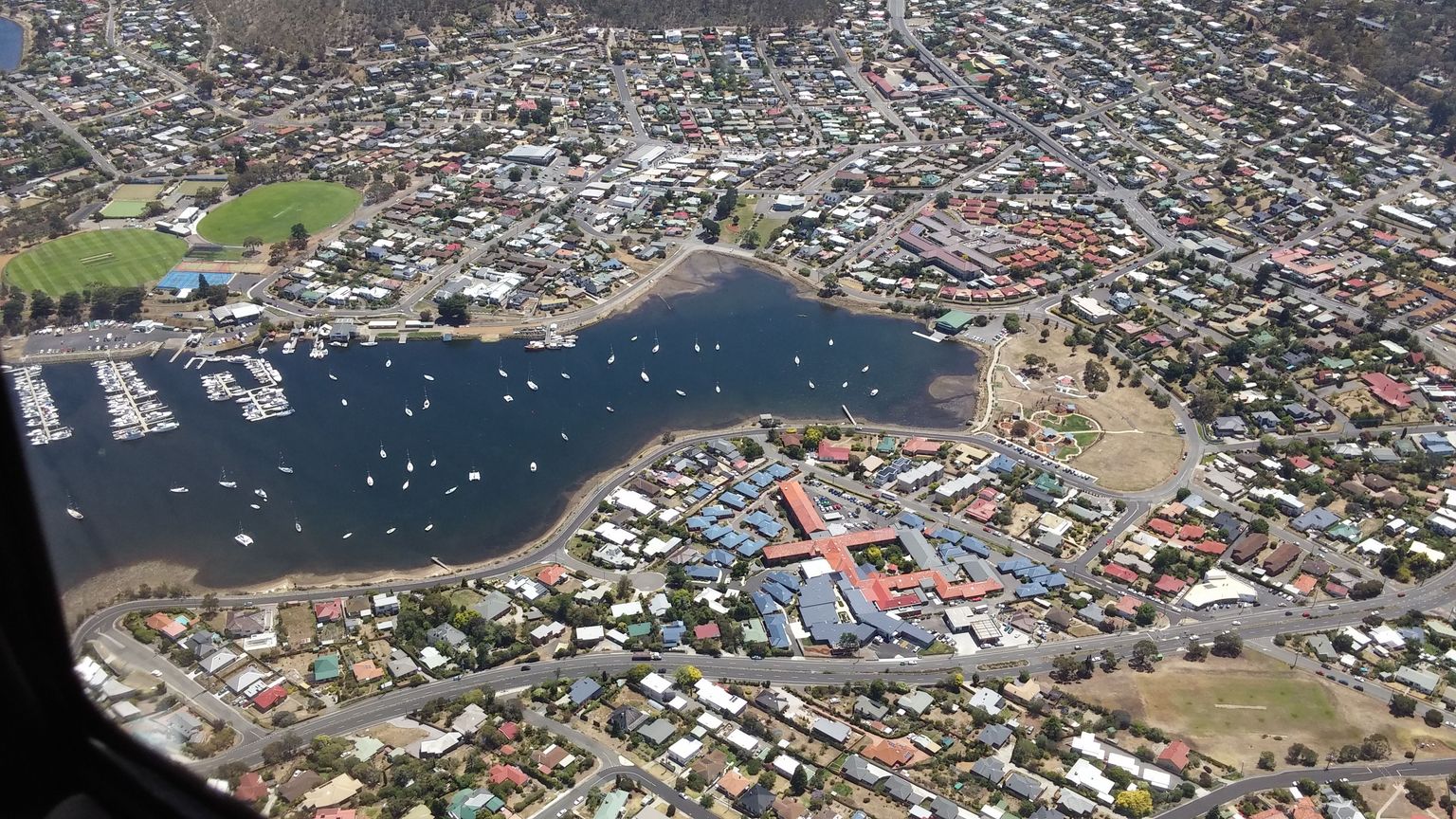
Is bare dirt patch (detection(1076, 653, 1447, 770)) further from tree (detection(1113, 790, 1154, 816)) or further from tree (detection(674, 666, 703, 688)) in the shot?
tree (detection(674, 666, 703, 688))

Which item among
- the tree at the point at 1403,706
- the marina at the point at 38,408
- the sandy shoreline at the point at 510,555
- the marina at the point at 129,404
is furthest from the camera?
the marina at the point at 129,404

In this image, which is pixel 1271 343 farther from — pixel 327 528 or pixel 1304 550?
pixel 327 528

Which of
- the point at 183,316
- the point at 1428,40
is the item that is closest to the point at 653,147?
the point at 183,316

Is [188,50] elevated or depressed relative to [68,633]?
depressed

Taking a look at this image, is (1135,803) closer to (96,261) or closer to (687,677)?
(687,677)

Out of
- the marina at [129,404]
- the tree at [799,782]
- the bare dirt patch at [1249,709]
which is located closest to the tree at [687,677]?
the tree at [799,782]

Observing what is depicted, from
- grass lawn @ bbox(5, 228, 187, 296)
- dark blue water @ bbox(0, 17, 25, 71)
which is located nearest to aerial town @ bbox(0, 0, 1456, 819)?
grass lawn @ bbox(5, 228, 187, 296)

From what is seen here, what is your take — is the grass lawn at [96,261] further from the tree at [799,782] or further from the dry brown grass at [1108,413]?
the tree at [799,782]
